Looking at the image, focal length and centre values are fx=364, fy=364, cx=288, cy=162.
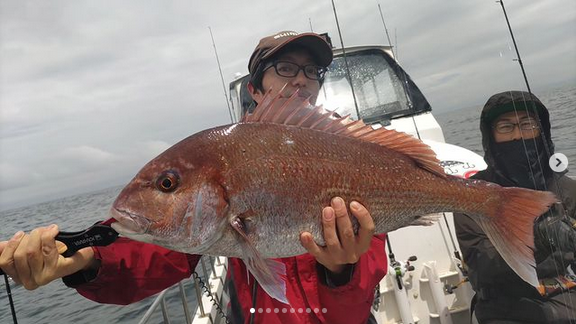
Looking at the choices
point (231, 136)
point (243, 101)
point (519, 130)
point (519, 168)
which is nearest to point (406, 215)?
point (231, 136)

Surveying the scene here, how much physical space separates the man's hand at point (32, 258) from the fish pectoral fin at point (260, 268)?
82cm

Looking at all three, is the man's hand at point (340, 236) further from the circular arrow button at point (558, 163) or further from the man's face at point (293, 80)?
the circular arrow button at point (558, 163)

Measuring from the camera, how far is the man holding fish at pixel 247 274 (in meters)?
1.56

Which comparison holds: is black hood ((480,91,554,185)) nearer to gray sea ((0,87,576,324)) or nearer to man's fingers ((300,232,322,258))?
gray sea ((0,87,576,324))

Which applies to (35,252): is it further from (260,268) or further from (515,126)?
(515,126)

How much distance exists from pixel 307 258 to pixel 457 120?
7.82 ft

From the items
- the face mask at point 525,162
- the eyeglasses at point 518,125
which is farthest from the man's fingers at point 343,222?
the eyeglasses at point 518,125

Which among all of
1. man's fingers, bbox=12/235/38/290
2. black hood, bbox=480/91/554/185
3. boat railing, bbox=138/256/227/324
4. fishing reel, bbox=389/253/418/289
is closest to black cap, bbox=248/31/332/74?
black hood, bbox=480/91/554/185

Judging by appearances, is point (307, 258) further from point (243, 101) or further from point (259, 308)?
point (243, 101)

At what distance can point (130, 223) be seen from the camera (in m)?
1.43

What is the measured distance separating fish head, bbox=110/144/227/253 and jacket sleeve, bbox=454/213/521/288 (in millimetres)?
2102

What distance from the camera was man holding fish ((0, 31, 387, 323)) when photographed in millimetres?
1559

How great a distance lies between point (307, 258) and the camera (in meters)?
2.04

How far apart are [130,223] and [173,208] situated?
171mm
